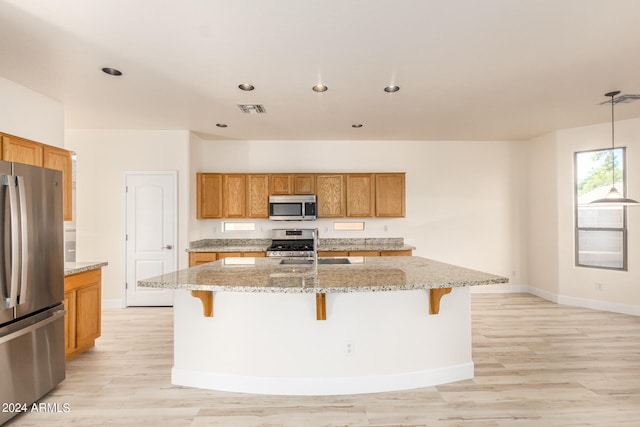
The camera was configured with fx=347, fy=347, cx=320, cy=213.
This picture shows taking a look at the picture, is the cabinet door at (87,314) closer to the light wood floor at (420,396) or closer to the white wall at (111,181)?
the light wood floor at (420,396)

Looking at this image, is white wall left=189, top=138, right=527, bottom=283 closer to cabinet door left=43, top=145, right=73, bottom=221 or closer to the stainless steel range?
the stainless steel range

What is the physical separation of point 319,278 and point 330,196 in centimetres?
332

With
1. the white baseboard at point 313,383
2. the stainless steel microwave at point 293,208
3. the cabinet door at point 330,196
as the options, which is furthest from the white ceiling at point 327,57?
the white baseboard at point 313,383

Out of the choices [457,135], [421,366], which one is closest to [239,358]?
[421,366]

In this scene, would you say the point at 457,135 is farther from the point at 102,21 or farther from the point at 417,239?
the point at 102,21

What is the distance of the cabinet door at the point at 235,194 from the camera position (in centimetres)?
580

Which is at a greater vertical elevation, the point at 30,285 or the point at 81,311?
the point at 30,285

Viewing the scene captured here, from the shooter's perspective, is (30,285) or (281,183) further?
(281,183)

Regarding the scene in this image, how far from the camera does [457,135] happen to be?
19.1ft

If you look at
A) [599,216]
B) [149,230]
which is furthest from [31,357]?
[599,216]

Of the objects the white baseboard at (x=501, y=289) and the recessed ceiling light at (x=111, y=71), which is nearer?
the recessed ceiling light at (x=111, y=71)

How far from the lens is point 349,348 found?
2.72 metres

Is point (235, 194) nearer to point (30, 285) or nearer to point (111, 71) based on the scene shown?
point (111, 71)

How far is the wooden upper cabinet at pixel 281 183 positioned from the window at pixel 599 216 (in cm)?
445
